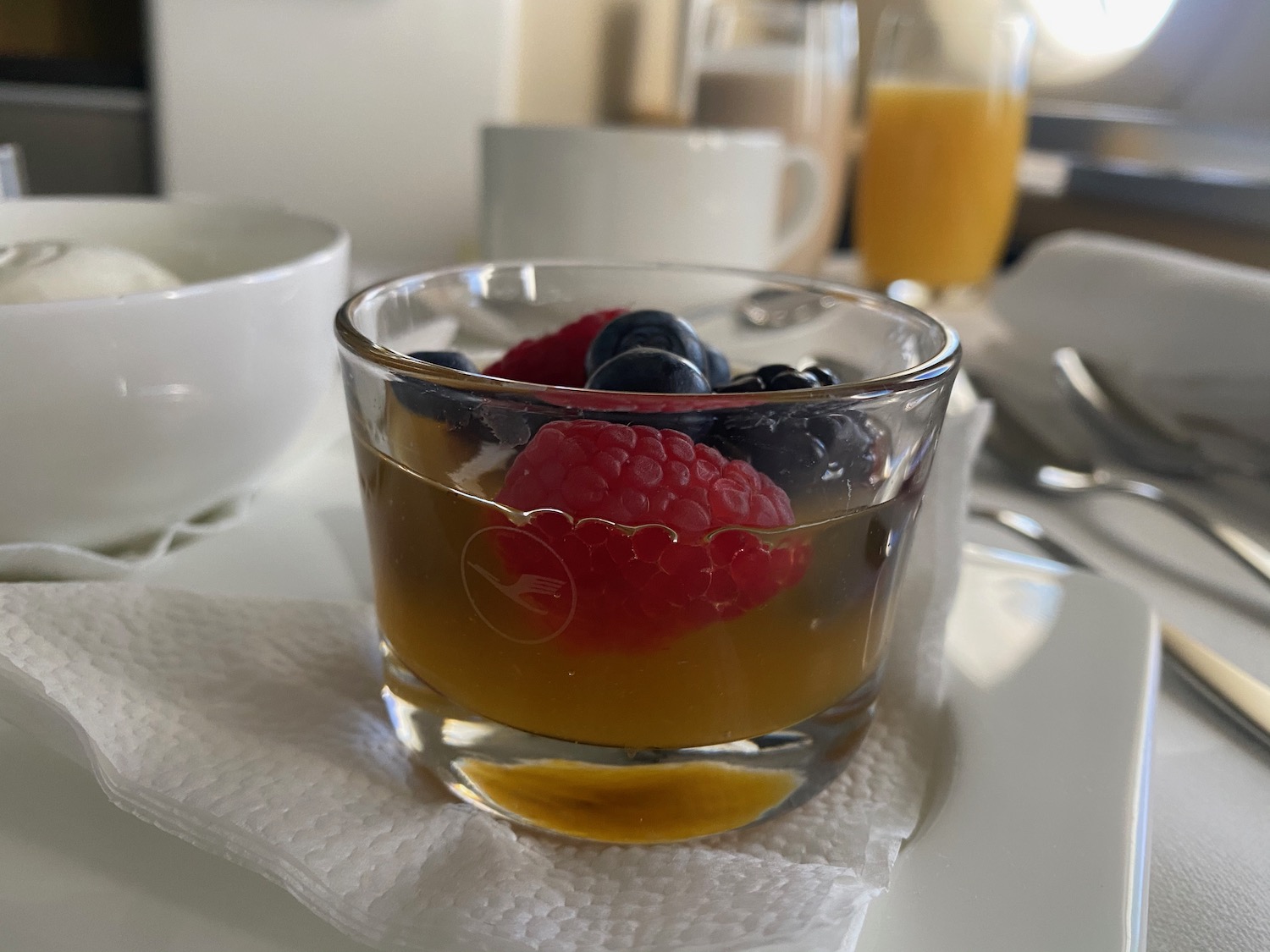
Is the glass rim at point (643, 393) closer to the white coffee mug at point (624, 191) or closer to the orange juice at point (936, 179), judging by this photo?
the white coffee mug at point (624, 191)

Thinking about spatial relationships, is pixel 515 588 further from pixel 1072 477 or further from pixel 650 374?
pixel 1072 477

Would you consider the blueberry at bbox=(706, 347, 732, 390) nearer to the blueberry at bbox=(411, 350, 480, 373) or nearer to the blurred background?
the blueberry at bbox=(411, 350, 480, 373)

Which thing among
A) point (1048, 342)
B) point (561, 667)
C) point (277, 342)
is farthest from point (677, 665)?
point (1048, 342)

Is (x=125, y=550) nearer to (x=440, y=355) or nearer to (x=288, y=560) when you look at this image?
(x=288, y=560)

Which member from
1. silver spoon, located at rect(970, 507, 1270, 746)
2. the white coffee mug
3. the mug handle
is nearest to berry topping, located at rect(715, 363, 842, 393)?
silver spoon, located at rect(970, 507, 1270, 746)

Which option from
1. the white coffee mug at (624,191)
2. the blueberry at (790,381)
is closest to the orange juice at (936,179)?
the white coffee mug at (624,191)

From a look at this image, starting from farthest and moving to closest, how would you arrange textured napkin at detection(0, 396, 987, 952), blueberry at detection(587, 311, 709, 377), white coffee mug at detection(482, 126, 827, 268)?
white coffee mug at detection(482, 126, 827, 268) < blueberry at detection(587, 311, 709, 377) < textured napkin at detection(0, 396, 987, 952)

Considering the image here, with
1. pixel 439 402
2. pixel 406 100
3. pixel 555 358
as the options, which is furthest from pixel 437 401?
pixel 406 100
